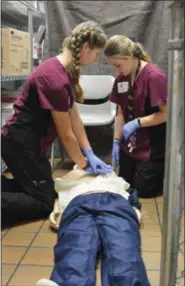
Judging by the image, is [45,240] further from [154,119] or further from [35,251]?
→ [154,119]

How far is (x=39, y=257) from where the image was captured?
1764 mm

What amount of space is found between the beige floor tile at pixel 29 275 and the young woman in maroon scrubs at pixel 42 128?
0.46 m

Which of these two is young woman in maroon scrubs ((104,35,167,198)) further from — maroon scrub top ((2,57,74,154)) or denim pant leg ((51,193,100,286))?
denim pant leg ((51,193,100,286))

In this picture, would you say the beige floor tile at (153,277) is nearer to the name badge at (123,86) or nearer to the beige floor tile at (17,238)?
the beige floor tile at (17,238)

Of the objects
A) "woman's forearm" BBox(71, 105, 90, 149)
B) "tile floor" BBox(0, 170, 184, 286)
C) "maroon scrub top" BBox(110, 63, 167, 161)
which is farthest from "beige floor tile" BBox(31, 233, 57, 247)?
"maroon scrub top" BBox(110, 63, 167, 161)

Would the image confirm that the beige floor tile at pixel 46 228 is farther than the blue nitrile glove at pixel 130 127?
No

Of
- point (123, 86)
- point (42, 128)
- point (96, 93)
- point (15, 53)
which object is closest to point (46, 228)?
point (42, 128)

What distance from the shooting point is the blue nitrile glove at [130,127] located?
95.2 inches

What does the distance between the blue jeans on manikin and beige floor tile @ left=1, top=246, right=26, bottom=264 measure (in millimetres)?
215

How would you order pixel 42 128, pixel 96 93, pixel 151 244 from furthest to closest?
1. pixel 96 93
2. pixel 42 128
3. pixel 151 244

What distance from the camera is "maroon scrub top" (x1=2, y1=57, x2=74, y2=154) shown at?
6.54 ft

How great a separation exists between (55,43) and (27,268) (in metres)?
2.16

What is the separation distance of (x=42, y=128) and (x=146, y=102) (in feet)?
2.30

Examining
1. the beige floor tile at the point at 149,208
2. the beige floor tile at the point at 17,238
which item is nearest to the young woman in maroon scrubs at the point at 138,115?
the beige floor tile at the point at 149,208
